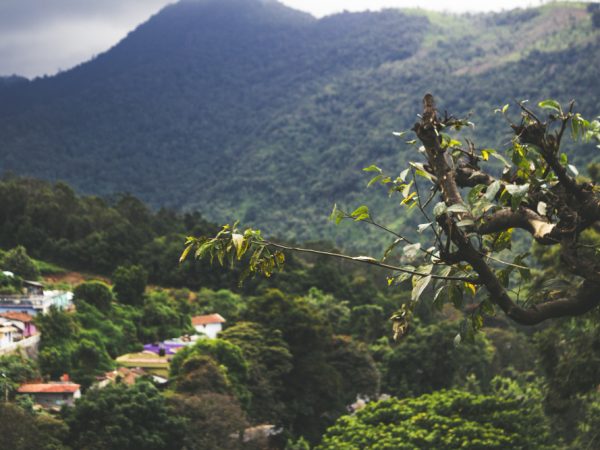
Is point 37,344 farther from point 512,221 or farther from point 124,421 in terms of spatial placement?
point 512,221

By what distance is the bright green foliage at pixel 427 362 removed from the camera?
104 feet

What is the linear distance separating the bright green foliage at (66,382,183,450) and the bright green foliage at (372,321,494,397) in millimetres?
12953

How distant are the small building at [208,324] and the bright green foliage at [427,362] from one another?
828cm

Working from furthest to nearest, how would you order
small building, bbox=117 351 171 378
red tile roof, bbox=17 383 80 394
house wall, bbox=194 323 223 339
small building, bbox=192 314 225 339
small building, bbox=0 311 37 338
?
small building, bbox=192 314 225 339
house wall, bbox=194 323 223 339
small building, bbox=0 311 37 338
small building, bbox=117 351 171 378
red tile roof, bbox=17 383 80 394

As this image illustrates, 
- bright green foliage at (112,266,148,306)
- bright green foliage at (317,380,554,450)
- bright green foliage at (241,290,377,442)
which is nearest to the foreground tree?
bright green foliage at (317,380,554,450)

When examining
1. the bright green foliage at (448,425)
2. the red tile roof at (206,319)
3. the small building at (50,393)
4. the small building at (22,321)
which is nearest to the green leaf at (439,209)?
the bright green foliage at (448,425)

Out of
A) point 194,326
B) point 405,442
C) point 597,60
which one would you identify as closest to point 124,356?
point 194,326

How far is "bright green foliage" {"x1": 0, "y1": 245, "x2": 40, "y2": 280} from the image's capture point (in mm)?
36438

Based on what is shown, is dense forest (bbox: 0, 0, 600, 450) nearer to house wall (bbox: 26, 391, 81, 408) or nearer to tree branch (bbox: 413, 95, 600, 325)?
tree branch (bbox: 413, 95, 600, 325)

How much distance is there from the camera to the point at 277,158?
444 feet

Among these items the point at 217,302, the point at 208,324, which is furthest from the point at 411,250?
the point at 217,302

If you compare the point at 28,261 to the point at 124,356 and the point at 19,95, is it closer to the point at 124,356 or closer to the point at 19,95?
the point at 124,356

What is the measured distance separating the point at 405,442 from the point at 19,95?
182 metres

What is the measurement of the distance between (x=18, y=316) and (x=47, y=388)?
6.90 metres
